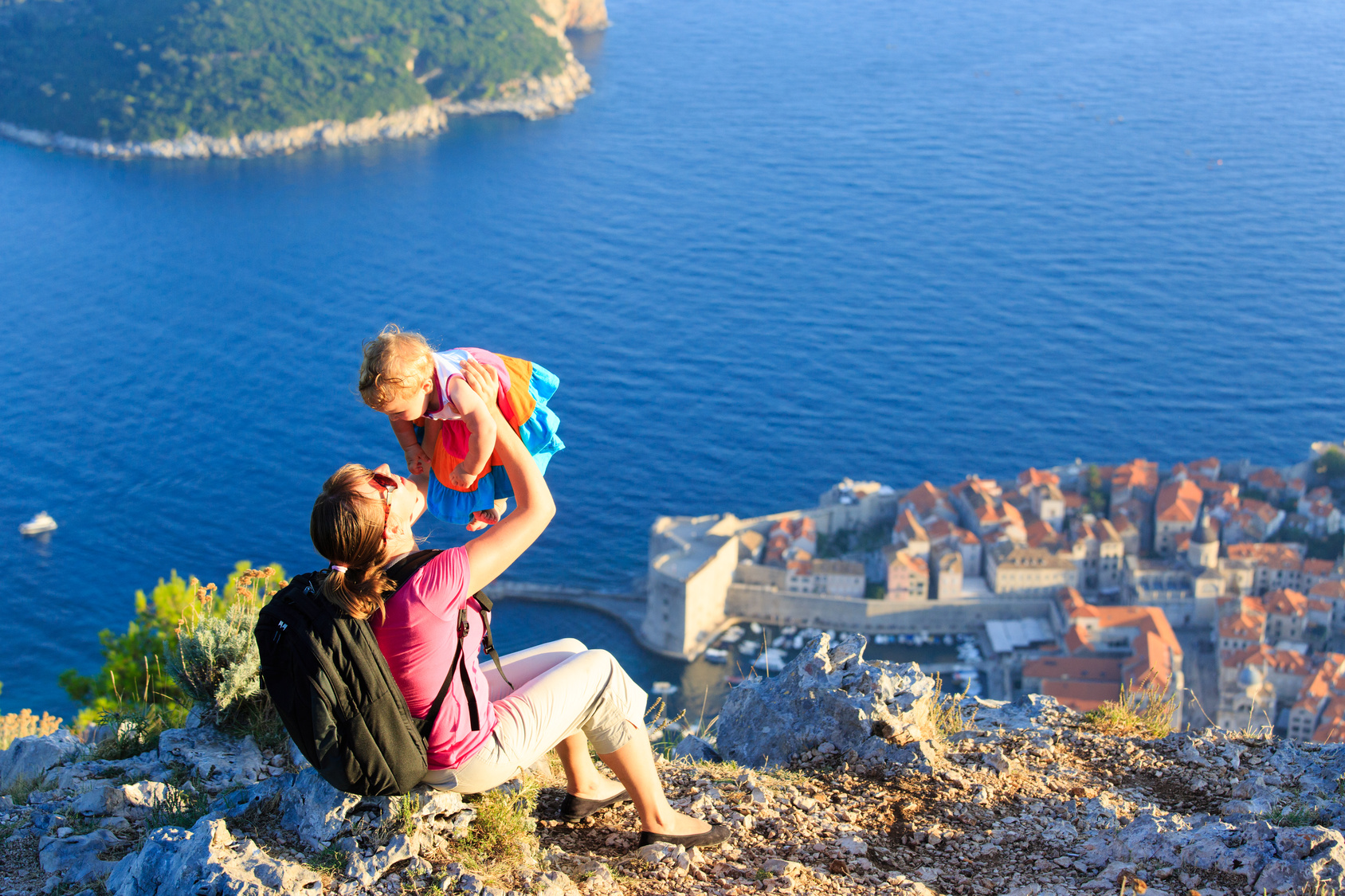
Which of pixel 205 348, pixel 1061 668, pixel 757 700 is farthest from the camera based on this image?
pixel 205 348

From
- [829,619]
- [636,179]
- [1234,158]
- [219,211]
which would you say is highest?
[1234,158]

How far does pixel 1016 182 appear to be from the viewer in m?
65.7

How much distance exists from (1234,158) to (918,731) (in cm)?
7570

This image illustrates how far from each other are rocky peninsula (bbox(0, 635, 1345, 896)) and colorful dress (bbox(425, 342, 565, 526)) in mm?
1010

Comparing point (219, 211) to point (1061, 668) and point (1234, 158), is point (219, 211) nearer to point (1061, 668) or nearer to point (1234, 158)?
point (1061, 668)

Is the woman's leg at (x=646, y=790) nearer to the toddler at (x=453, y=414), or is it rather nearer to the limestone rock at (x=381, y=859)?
the limestone rock at (x=381, y=859)

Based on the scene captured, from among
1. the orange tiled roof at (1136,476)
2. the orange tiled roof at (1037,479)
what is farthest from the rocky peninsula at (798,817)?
the orange tiled roof at (1136,476)

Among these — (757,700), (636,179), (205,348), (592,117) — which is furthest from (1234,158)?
(757,700)

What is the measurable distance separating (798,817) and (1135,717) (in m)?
2.27

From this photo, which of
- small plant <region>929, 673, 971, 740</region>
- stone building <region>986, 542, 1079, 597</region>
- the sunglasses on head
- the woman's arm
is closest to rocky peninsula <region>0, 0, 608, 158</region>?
stone building <region>986, 542, 1079, 597</region>

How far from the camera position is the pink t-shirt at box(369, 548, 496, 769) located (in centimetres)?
298

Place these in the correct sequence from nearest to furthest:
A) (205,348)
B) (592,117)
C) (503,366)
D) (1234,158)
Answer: (503,366) < (205,348) < (1234,158) < (592,117)

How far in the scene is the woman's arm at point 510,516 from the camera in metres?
3.08

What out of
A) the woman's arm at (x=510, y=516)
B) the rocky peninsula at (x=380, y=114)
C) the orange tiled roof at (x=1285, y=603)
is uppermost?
the rocky peninsula at (x=380, y=114)
